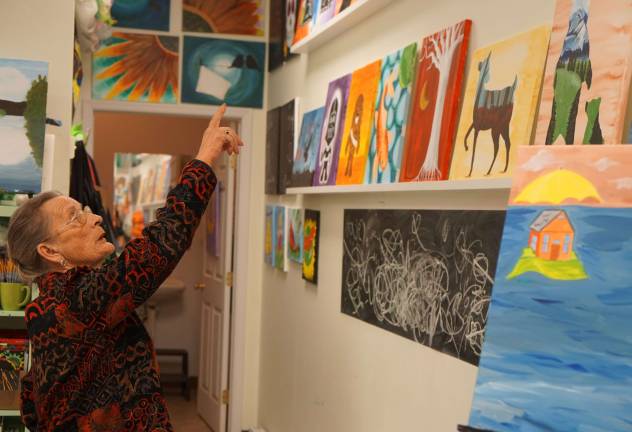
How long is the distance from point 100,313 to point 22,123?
1.86m

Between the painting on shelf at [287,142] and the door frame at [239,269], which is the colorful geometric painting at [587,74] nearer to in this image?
the painting on shelf at [287,142]

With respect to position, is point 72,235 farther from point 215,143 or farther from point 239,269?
point 239,269

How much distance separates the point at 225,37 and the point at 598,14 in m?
3.75

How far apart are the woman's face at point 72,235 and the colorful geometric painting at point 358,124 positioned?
1.53 m

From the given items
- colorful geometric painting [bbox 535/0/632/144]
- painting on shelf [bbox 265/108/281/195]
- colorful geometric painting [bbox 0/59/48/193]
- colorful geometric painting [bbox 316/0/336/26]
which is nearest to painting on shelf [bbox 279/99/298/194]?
painting on shelf [bbox 265/108/281/195]

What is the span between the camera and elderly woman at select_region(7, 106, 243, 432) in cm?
174

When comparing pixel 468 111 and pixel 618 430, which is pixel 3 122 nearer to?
pixel 468 111

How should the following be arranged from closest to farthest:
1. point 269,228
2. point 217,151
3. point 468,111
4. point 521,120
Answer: point 217,151, point 521,120, point 468,111, point 269,228

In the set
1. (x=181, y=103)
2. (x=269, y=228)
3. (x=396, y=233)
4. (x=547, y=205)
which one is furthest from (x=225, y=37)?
(x=547, y=205)

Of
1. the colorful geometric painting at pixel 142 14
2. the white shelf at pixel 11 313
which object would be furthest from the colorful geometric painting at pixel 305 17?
the white shelf at pixel 11 313

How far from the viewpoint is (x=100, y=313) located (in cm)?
175

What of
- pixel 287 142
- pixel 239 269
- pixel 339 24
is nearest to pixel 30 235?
pixel 339 24

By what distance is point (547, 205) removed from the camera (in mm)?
1654

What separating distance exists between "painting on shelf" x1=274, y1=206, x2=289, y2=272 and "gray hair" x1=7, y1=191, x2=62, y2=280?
112 inches
